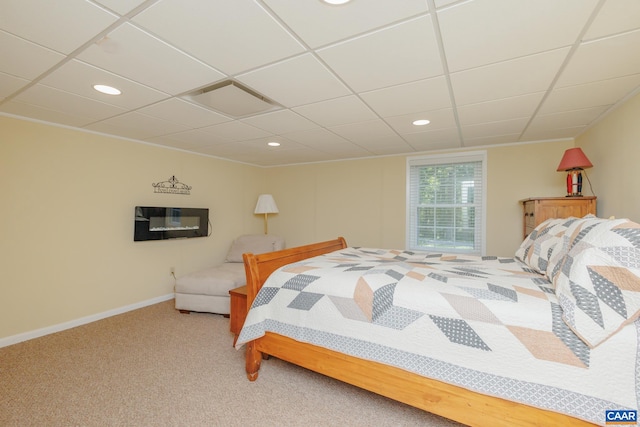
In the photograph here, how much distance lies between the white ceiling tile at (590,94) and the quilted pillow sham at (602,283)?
1262 mm

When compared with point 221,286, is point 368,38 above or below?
above

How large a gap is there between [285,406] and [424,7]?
2389mm

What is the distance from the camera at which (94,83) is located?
2.01 m

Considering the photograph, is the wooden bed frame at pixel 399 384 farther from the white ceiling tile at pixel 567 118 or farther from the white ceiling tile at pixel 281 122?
the white ceiling tile at pixel 567 118

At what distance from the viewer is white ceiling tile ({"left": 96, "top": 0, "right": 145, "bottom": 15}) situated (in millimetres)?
1239

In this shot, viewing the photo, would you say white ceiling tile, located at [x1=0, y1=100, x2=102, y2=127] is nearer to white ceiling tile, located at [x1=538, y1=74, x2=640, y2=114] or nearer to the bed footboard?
the bed footboard

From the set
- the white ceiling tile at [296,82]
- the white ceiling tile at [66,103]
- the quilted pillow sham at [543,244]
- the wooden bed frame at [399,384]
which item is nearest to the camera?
the wooden bed frame at [399,384]

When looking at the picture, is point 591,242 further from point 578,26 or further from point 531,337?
point 578,26

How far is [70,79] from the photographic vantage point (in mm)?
1956

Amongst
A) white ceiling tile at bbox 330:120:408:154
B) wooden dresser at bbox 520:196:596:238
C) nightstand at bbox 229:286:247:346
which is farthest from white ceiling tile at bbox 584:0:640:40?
nightstand at bbox 229:286:247:346

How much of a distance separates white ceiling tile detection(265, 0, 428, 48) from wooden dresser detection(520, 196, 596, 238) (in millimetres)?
2736

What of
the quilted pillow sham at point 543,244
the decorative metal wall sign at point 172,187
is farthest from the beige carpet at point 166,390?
the decorative metal wall sign at point 172,187

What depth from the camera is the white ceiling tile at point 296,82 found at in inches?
70.3

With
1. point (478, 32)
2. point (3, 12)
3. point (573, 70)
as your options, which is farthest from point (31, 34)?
point (573, 70)
